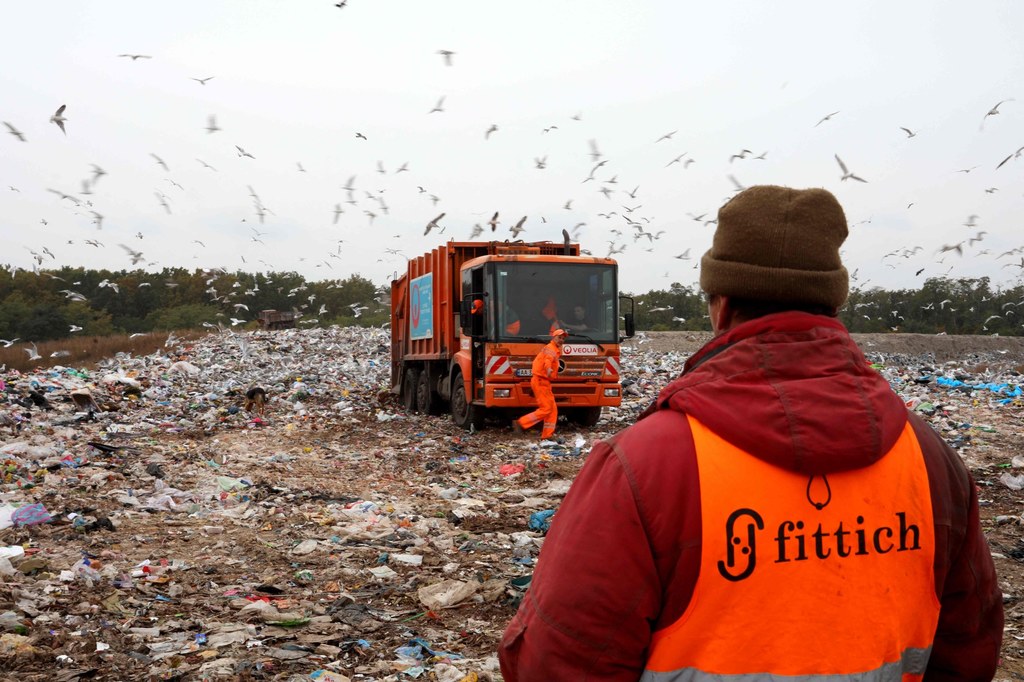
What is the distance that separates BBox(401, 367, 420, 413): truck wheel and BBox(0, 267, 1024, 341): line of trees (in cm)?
1848

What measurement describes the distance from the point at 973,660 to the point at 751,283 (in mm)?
789

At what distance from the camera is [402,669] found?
13.5ft

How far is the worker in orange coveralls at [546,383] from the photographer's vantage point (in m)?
11.6

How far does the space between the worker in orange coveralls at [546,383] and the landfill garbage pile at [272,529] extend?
0.39 m

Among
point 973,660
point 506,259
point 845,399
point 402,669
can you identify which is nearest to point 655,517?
point 845,399

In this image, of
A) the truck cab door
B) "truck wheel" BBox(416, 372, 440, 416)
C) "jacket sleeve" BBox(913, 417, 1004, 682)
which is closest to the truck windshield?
the truck cab door

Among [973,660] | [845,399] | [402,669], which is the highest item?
[845,399]

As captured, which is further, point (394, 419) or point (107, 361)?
point (107, 361)

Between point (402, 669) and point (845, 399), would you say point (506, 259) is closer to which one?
point (402, 669)

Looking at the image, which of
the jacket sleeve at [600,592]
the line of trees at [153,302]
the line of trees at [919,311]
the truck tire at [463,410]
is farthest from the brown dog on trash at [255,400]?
the line of trees at [919,311]

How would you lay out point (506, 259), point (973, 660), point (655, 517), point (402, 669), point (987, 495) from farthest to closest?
point (506, 259) → point (987, 495) → point (402, 669) → point (973, 660) → point (655, 517)

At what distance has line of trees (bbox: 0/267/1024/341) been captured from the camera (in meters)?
35.8

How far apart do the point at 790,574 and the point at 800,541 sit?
0.17ft

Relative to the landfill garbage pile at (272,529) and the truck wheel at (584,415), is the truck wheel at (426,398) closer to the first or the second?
the landfill garbage pile at (272,529)
